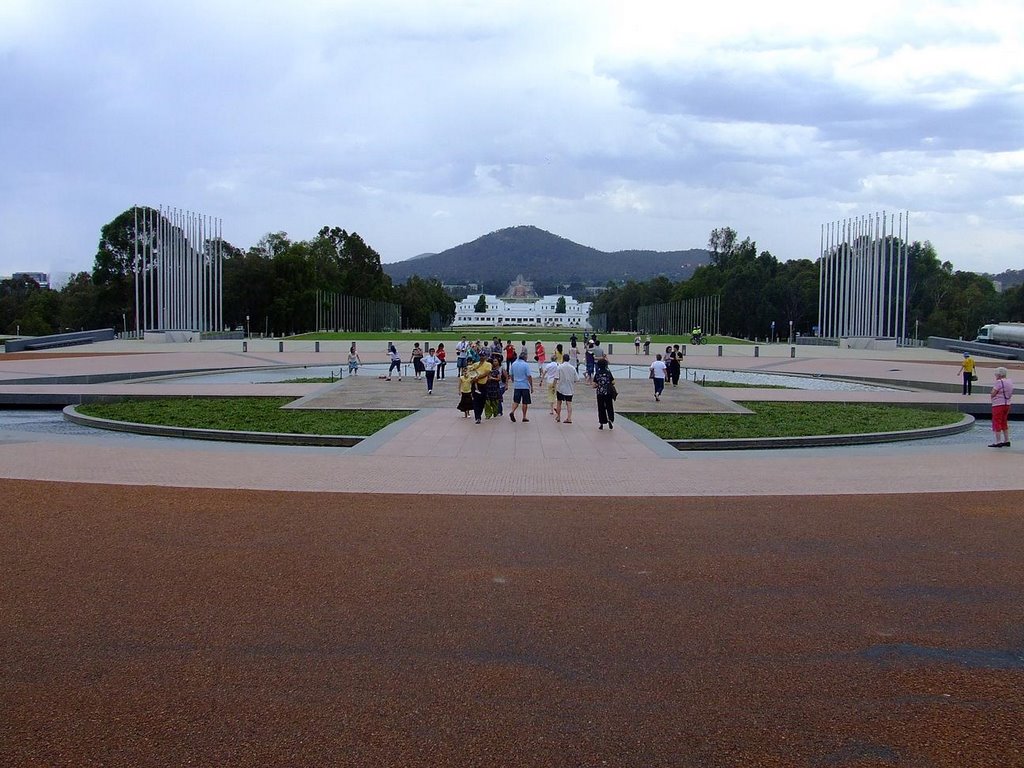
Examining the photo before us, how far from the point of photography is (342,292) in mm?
111438

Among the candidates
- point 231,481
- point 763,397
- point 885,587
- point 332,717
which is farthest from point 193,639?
point 763,397

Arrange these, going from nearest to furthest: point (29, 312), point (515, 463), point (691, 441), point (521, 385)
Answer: point (515, 463) < point (691, 441) < point (521, 385) < point (29, 312)

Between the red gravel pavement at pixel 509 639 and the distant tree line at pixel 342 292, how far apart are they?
79.7 meters

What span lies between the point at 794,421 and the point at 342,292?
320ft

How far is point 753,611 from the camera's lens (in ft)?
20.3

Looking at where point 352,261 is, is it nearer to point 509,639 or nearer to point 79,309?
point 79,309

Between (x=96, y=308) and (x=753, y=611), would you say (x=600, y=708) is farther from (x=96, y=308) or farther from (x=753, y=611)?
(x=96, y=308)

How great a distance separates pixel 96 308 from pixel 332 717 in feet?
305

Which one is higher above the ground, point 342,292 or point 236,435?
point 342,292

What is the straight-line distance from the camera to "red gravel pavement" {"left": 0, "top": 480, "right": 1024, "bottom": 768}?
432cm

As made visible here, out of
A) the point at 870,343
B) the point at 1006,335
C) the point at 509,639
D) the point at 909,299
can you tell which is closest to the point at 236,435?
the point at 509,639

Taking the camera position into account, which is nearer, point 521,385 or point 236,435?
point 236,435

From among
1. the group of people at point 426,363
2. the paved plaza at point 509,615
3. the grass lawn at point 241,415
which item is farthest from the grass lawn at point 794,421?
the group of people at point 426,363

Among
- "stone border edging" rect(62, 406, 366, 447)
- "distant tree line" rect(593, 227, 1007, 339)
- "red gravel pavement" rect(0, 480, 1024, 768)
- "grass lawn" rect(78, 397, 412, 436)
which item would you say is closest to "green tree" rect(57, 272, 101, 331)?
"distant tree line" rect(593, 227, 1007, 339)
